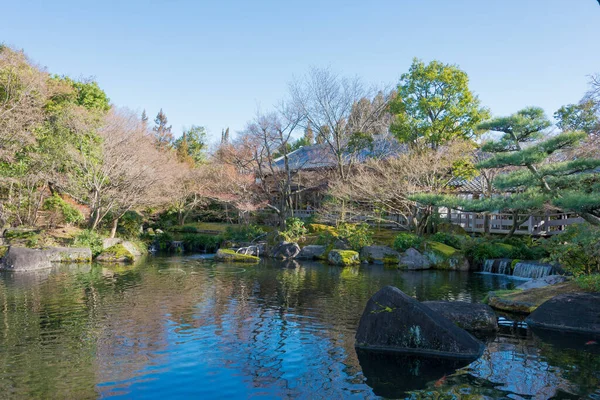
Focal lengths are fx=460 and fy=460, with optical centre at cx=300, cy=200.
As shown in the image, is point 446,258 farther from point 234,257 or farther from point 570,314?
point 570,314

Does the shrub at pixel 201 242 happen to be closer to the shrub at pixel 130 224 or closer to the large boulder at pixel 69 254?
the shrub at pixel 130 224

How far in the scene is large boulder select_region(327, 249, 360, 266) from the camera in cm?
2203

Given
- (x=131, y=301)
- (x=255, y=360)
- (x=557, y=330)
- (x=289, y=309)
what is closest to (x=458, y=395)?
(x=255, y=360)

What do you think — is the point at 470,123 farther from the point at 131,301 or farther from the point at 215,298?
the point at 131,301

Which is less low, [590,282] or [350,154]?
[350,154]

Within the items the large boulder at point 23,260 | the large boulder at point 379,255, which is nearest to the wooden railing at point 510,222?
the large boulder at point 379,255

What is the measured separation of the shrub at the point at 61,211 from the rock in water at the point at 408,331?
20.5 meters

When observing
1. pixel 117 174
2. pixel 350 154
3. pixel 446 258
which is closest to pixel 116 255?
pixel 117 174

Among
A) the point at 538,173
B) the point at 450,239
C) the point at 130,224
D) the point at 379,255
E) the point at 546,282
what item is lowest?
the point at 546,282

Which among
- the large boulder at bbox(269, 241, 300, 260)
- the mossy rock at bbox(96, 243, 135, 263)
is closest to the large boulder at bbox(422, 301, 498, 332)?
the large boulder at bbox(269, 241, 300, 260)

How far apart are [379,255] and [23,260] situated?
1571cm

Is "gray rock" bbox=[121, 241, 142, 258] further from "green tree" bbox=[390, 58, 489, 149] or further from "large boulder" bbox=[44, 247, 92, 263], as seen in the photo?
"green tree" bbox=[390, 58, 489, 149]

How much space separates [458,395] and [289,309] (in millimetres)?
6085

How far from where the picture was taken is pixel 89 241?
908 inches
